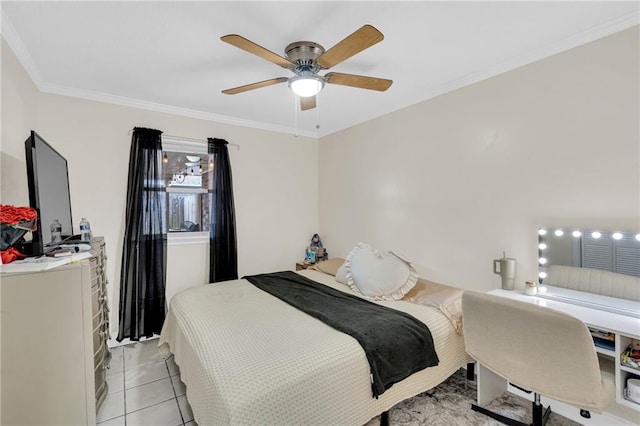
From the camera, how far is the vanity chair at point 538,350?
1.36 m

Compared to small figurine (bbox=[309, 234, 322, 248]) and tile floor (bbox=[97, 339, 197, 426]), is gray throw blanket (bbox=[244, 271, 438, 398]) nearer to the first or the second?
tile floor (bbox=[97, 339, 197, 426])

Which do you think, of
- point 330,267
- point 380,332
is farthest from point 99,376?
point 330,267

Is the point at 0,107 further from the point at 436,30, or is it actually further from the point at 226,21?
the point at 436,30

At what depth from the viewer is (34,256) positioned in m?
1.57

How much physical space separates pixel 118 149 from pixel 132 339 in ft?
6.42

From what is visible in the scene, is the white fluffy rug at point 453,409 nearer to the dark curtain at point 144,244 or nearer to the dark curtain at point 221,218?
the dark curtain at point 221,218

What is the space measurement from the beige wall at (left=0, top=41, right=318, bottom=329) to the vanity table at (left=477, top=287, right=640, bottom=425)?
2736 mm

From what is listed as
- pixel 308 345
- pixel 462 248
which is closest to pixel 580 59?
pixel 462 248

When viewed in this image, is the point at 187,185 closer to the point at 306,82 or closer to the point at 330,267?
the point at 330,267

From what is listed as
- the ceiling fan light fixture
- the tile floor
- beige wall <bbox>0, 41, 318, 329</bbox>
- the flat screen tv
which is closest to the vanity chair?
the ceiling fan light fixture

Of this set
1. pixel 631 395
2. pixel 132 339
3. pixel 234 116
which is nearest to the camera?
pixel 631 395

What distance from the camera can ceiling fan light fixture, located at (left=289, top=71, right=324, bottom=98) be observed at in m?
1.96

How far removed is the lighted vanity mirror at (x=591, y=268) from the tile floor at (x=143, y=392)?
2671mm

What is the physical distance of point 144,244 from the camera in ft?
9.99
